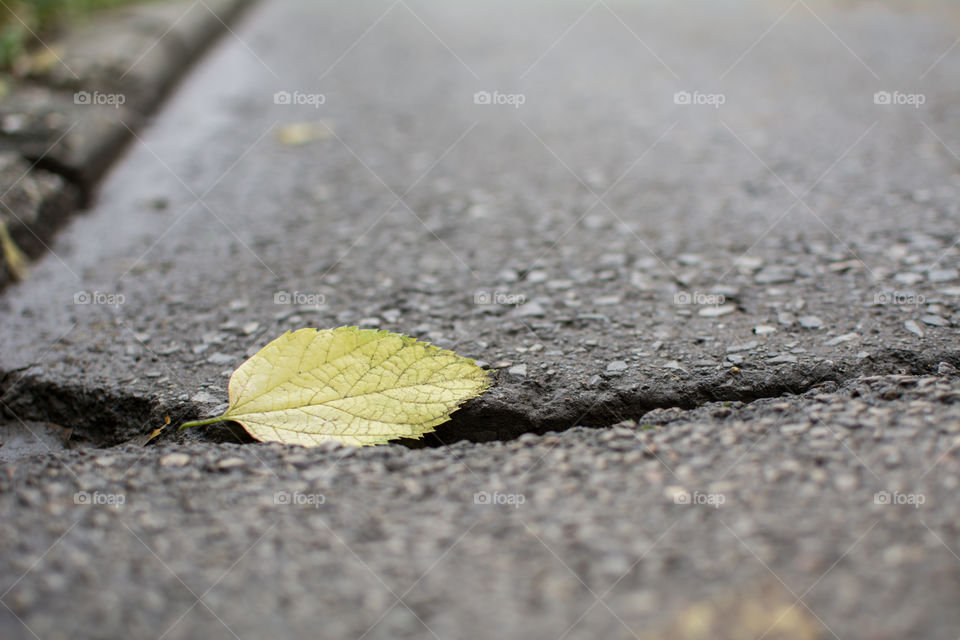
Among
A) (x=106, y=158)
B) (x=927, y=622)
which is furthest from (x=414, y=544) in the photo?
(x=106, y=158)

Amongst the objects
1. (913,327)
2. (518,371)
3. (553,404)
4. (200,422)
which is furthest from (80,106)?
(913,327)

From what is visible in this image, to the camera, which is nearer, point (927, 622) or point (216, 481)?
point (927, 622)

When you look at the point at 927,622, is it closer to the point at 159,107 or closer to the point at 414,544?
the point at 414,544

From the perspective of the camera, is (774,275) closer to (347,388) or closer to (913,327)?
(913,327)

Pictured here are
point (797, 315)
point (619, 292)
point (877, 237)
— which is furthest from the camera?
point (877, 237)

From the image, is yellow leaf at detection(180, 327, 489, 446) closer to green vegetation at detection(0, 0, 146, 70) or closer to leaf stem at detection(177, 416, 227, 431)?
leaf stem at detection(177, 416, 227, 431)

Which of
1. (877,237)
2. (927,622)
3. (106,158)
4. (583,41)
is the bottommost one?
(927,622)
